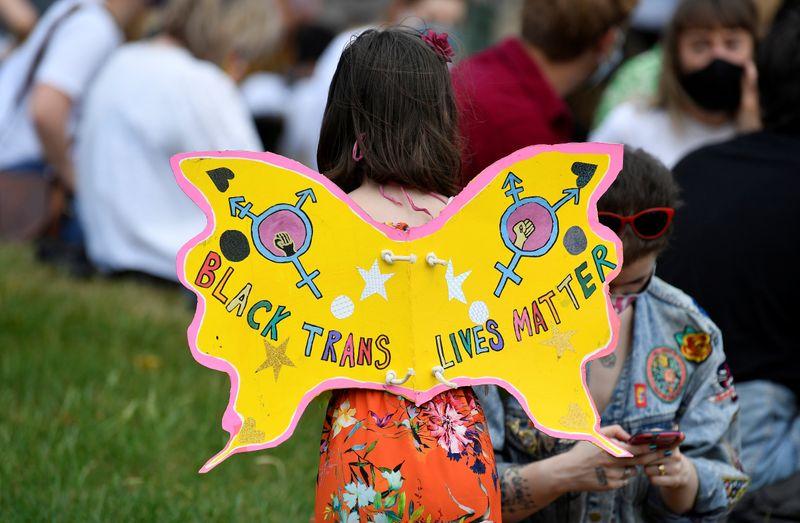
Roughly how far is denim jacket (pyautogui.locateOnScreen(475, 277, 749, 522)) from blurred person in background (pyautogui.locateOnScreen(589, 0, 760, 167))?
1.95 metres

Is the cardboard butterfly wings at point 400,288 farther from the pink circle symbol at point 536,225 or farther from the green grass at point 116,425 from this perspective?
the green grass at point 116,425

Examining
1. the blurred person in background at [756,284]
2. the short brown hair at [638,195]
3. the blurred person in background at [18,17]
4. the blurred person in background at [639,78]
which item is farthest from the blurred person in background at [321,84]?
the short brown hair at [638,195]

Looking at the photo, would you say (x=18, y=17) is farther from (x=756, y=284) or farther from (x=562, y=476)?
(x=562, y=476)

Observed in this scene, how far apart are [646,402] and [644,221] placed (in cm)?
43

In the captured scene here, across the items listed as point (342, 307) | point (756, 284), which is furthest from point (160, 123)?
point (342, 307)

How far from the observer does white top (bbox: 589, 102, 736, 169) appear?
4645 mm

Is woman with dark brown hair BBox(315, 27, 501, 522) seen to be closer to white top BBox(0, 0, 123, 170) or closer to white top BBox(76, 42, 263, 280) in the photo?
white top BBox(76, 42, 263, 280)

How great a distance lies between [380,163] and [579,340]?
50 centimetres

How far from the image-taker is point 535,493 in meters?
2.53

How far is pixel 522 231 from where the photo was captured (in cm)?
219

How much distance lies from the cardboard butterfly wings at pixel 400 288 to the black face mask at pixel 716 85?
2.49 meters

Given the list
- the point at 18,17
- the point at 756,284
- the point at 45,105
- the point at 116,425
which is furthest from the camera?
the point at 18,17

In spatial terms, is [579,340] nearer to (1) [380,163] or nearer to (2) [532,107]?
(1) [380,163]

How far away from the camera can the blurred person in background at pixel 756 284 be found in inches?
131
